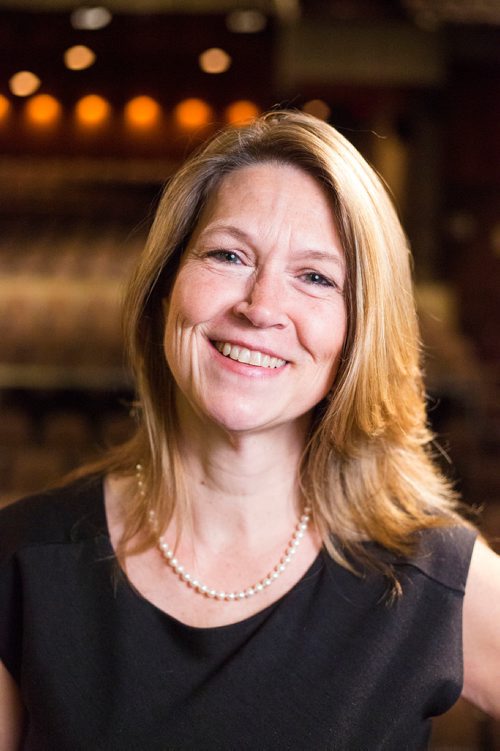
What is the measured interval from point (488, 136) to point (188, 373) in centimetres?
637

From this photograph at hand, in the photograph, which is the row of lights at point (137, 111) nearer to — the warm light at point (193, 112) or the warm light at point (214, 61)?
the warm light at point (193, 112)

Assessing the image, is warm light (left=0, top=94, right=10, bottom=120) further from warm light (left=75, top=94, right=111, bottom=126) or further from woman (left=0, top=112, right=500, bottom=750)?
woman (left=0, top=112, right=500, bottom=750)

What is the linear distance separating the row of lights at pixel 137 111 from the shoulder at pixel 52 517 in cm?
454

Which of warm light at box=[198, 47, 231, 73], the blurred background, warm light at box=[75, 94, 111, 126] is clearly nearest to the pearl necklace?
the blurred background

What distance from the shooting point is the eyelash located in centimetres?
118

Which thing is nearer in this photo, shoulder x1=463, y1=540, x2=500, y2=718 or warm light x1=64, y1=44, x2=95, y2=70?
shoulder x1=463, y1=540, x2=500, y2=718

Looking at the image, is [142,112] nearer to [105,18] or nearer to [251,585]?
[105,18]

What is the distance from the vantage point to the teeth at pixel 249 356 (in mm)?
1158

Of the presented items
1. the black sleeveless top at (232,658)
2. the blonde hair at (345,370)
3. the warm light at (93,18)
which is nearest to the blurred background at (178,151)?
the warm light at (93,18)

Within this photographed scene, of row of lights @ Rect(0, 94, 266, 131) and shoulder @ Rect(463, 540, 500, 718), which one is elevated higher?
shoulder @ Rect(463, 540, 500, 718)

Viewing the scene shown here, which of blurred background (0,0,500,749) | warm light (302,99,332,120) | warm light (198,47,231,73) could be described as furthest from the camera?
warm light (198,47,231,73)

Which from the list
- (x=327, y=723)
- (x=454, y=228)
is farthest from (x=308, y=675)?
(x=454, y=228)

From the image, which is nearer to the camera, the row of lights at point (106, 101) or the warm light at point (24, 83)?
the warm light at point (24, 83)

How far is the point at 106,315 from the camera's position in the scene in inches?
248
